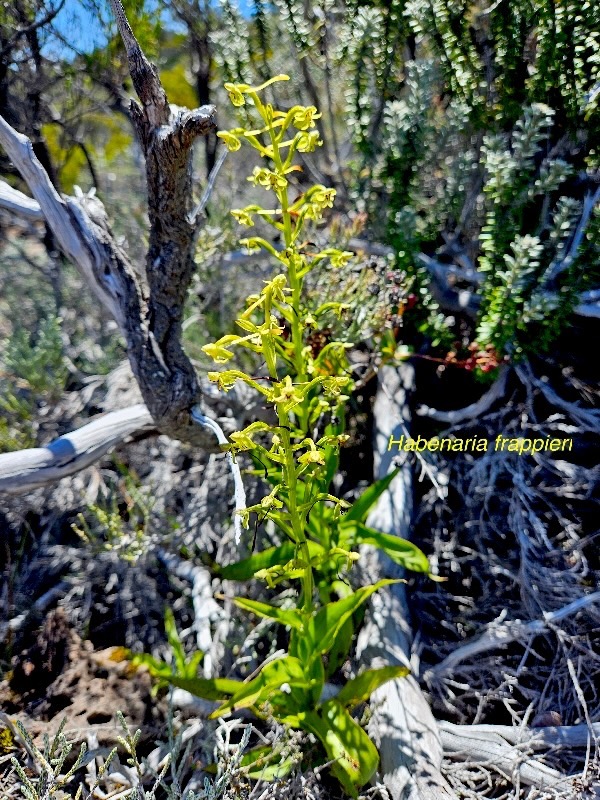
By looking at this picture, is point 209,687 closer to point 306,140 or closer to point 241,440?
point 241,440

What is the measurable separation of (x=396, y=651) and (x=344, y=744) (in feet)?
1.24

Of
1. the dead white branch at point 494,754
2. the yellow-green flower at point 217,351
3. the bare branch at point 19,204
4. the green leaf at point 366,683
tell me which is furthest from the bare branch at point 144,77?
the dead white branch at point 494,754

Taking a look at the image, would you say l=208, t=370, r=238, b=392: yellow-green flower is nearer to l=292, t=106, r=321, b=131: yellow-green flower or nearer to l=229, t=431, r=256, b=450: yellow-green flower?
l=229, t=431, r=256, b=450: yellow-green flower

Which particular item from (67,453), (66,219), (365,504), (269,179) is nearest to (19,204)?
(66,219)

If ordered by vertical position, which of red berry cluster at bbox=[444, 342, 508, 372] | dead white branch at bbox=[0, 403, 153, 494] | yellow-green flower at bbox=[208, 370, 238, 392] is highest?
yellow-green flower at bbox=[208, 370, 238, 392]

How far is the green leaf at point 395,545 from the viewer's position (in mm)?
1984

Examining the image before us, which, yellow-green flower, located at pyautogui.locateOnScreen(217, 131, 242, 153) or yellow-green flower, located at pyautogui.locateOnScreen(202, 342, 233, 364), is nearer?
yellow-green flower, located at pyautogui.locateOnScreen(202, 342, 233, 364)

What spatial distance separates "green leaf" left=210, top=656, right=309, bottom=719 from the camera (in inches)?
68.1

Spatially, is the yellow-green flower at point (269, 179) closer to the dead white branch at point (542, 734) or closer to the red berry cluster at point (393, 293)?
the red berry cluster at point (393, 293)

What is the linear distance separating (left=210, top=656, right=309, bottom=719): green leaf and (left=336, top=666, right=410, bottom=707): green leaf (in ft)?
0.46

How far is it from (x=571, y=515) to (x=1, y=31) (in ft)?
10.4

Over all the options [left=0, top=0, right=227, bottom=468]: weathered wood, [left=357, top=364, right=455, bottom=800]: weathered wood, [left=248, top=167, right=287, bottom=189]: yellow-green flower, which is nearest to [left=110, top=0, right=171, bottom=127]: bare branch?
[left=0, top=0, right=227, bottom=468]: weathered wood

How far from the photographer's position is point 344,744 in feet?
5.83

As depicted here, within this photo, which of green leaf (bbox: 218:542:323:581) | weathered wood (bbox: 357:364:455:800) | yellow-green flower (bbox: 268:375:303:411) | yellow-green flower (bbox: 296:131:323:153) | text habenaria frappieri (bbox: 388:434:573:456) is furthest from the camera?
text habenaria frappieri (bbox: 388:434:573:456)
